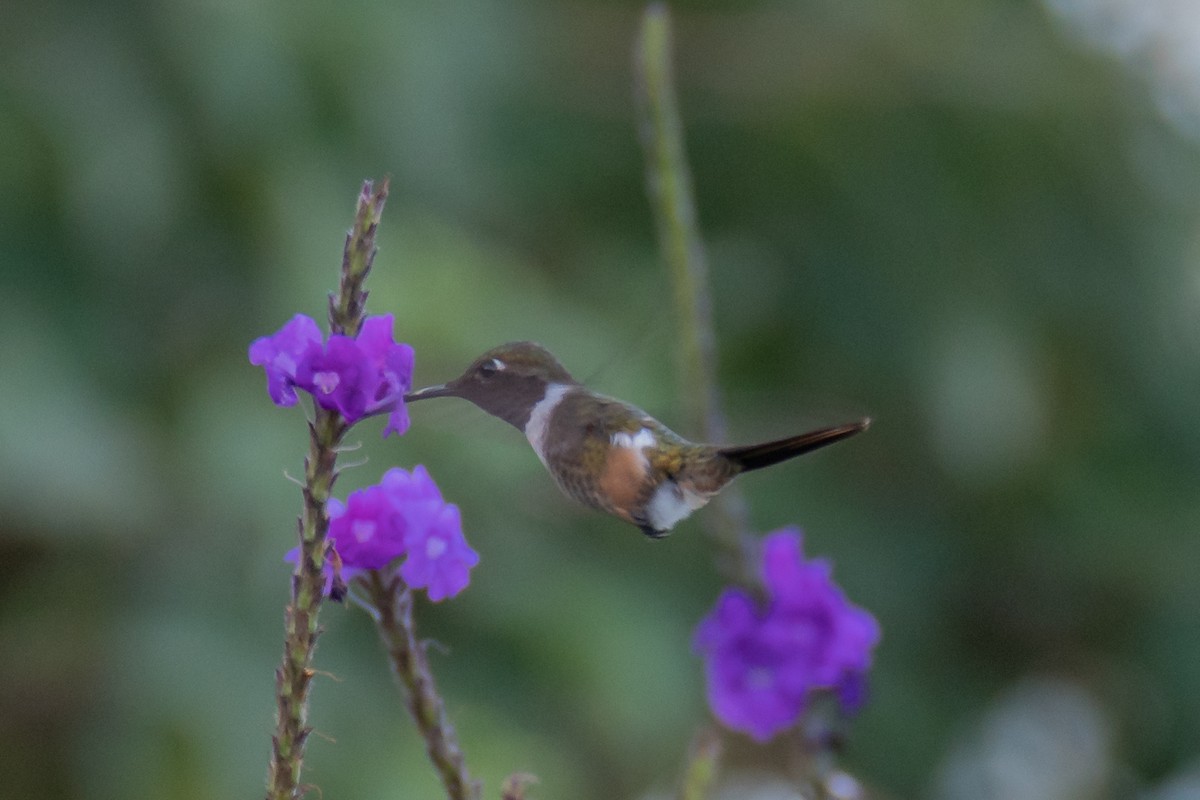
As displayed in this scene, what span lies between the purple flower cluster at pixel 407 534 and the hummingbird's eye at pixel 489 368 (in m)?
0.24

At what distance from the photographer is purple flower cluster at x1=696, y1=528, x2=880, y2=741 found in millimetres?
1515

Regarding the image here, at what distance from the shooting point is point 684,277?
1.51 meters

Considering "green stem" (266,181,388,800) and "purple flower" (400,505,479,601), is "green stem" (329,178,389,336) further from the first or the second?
"purple flower" (400,505,479,601)

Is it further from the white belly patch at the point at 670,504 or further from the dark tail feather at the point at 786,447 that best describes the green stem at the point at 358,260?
the white belly patch at the point at 670,504

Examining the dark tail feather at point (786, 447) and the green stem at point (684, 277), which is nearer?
the dark tail feather at point (786, 447)

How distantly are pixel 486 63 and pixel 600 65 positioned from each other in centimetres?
79

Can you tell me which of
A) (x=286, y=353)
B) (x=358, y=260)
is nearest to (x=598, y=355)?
(x=286, y=353)

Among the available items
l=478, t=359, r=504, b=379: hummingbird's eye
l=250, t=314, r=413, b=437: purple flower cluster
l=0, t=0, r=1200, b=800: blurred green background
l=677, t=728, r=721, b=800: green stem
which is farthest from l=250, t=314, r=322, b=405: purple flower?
l=0, t=0, r=1200, b=800: blurred green background

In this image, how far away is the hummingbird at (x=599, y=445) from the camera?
137 cm

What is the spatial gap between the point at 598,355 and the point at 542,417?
2.30 m

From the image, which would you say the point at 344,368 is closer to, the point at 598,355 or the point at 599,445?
the point at 599,445

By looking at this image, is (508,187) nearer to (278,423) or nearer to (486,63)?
(486,63)

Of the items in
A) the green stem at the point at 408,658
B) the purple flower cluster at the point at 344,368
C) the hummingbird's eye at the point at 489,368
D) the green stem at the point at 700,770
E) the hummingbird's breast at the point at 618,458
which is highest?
the hummingbird's eye at the point at 489,368

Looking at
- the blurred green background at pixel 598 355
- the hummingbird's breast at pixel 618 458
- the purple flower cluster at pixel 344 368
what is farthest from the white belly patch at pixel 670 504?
the blurred green background at pixel 598 355
